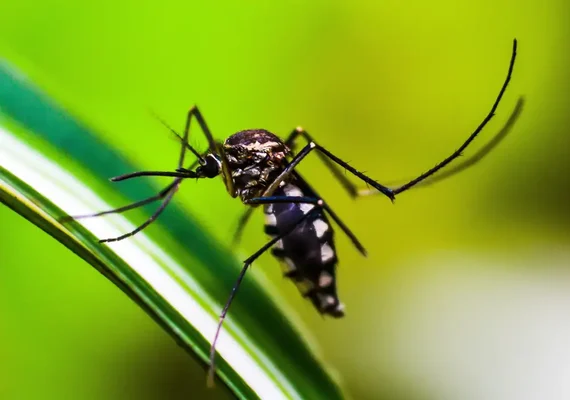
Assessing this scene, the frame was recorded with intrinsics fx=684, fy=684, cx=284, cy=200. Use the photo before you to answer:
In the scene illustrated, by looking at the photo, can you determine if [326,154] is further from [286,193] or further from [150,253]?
[150,253]

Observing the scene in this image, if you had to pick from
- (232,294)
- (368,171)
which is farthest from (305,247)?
(368,171)

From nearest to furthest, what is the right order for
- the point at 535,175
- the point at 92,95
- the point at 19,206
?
the point at 19,206
the point at 92,95
the point at 535,175

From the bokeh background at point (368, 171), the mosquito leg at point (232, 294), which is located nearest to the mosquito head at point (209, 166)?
the mosquito leg at point (232, 294)

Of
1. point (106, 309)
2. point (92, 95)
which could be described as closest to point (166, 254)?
point (106, 309)

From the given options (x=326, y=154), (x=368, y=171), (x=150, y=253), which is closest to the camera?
(x=150, y=253)

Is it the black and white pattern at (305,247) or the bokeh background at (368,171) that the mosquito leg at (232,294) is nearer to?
the black and white pattern at (305,247)

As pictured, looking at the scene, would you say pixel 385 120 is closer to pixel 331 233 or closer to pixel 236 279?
pixel 331 233

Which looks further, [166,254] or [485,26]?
[485,26]
